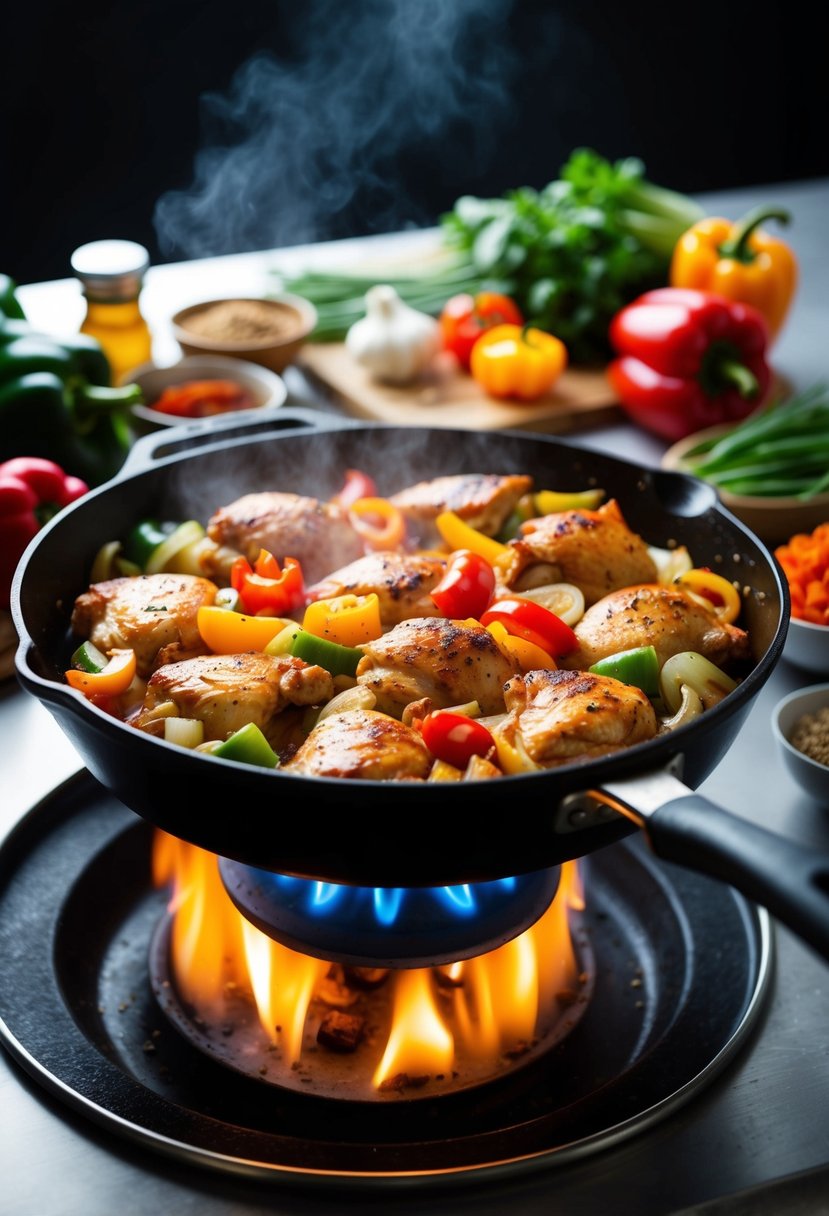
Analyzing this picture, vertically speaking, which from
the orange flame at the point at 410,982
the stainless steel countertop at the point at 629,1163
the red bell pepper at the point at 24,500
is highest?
the red bell pepper at the point at 24,500

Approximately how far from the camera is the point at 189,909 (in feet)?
7.93

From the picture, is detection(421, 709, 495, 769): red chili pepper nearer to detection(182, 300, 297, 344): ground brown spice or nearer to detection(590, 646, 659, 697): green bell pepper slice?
detection(590, 646, 659, 697): green bell pepper slice

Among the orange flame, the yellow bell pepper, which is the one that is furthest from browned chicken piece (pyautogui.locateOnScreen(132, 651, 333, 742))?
the yellow bell pepper

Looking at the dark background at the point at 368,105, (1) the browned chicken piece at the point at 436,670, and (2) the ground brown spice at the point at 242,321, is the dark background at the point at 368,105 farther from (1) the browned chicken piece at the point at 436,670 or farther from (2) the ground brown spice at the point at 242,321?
(1) the browned chicken piece at the point at 436,670

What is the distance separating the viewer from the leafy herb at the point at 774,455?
334cm

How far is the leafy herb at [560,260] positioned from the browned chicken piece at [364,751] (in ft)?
8.75

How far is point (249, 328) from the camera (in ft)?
13.4

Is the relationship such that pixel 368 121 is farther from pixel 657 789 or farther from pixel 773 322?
pixel 657 789

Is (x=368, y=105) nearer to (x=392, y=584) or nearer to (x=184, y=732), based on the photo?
(x=392, y=584)

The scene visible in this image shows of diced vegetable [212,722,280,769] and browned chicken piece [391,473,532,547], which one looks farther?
browned chicken piece [391,473,532,547]

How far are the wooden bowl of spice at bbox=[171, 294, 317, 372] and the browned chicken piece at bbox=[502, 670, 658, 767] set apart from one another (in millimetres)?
2294

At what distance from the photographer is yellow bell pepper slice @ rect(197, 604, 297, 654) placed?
2.09 m

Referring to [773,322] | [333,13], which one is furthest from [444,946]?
[333,13]

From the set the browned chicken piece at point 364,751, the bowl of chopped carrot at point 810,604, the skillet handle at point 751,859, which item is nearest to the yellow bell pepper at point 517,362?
the bowl of chopped carrot at point 810,604
